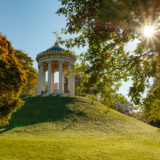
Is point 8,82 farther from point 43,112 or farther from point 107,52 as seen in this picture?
point 43,112

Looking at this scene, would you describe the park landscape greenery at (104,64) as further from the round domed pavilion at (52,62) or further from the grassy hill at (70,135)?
the round domed pavilion at (52,62)

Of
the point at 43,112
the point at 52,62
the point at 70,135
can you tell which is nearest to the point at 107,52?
the point at 70,135

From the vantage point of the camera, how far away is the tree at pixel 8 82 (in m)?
12.7

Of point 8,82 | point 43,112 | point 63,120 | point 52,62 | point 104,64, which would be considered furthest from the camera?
point 52,62

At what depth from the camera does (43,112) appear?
1059 inches

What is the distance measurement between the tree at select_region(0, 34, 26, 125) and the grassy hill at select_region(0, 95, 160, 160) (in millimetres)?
2664

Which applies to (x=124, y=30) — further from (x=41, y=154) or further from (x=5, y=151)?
(x=5, y=151)

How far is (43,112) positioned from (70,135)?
994 cm

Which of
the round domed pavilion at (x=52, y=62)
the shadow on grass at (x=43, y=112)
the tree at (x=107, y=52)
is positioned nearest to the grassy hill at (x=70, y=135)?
the shadow on grass at (x=43, y=112)

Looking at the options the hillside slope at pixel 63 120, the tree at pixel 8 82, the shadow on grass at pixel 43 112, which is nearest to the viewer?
the tree at pixel 8 82

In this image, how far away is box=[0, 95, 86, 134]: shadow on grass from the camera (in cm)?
2327

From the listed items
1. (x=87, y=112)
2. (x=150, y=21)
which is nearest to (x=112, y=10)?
(x=150, y=21)

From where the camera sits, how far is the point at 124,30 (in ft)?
28.7

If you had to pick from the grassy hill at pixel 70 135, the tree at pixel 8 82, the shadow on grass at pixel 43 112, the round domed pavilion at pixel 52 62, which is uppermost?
the round domed pavilion at pixel 52 62
